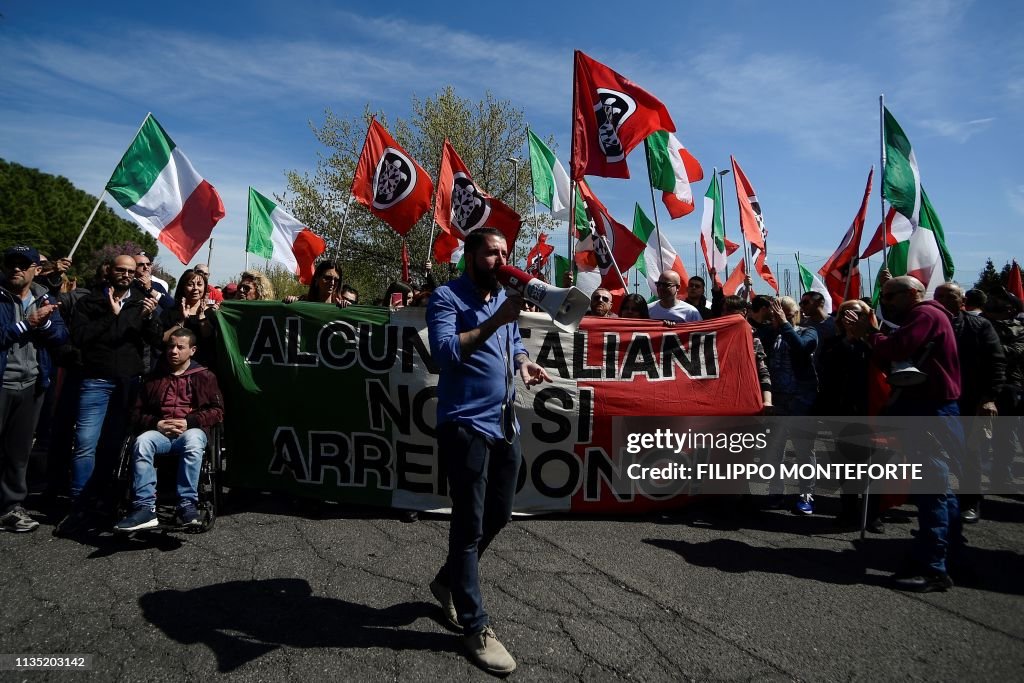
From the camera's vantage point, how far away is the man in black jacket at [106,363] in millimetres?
4562

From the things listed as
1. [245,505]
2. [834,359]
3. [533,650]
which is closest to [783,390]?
[834,359]

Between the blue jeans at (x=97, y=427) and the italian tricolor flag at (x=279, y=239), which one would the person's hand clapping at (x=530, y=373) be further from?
the italian tricolor flag at (x=279, y=239)

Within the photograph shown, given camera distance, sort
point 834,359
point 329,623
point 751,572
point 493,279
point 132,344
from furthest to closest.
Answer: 1. point 834,359
2. point 132,344
3. point 751,572
4. point 329,623
5. point 493,279

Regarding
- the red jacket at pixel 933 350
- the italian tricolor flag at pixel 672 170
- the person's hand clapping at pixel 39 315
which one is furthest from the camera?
the italian tricolor flag at pixel 672 170

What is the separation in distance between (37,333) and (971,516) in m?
7.32

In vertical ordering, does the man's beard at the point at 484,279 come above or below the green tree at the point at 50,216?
below

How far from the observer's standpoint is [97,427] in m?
4.62

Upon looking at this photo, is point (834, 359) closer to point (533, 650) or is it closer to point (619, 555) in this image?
point (619, 555)

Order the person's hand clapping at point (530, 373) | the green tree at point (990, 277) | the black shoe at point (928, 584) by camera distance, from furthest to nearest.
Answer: the green tree at point (990, 277)
the black shoe at point (928, 584)
the person's hand clapping at point (530, 373)

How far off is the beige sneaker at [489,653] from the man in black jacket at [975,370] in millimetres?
4054

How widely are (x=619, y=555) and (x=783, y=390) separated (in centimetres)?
238

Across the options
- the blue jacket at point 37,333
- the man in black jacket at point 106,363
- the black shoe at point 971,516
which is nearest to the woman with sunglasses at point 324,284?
the man in black jacket at point 106,363

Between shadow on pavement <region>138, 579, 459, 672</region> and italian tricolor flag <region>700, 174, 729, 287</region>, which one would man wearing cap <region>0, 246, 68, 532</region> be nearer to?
shadow on pavement <region>138, 579, 459, 672</region>

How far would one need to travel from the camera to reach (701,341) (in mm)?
5383
